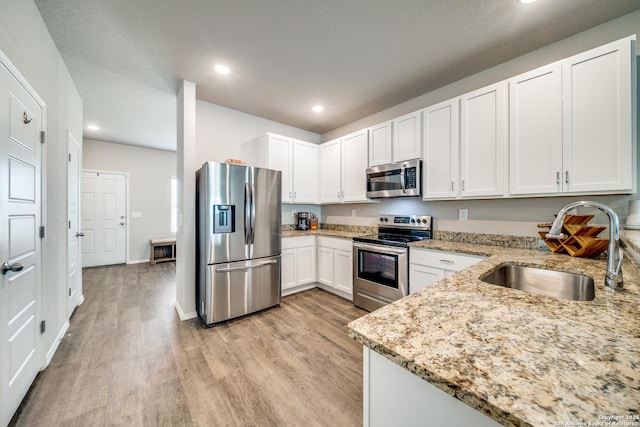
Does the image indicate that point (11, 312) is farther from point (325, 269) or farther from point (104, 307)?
point (325, 269)

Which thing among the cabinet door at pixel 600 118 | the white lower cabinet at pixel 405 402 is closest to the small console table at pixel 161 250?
the white lower cabinet at pixel 405 402

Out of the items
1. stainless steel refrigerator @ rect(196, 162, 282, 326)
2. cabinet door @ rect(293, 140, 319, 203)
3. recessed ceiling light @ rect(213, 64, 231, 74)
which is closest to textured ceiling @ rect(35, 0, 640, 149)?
recessed ceiling light @ rect(213, 64, 231, 74)

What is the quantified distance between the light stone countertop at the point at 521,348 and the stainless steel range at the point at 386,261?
1.62 metres

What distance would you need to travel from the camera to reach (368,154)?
10.9 feet

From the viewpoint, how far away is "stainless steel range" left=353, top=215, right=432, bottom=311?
8.54ft

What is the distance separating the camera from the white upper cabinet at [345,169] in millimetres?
3404

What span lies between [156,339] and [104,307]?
4.47 feet

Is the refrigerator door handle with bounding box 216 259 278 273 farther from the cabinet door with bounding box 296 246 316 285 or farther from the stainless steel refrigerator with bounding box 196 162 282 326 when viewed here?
the cabinet door with bounding box 296 246 316 285

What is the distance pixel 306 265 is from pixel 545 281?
2.65 meters

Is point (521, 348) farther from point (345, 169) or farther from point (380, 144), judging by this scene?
point (345, 169)

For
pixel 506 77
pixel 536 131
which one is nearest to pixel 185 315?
pixel 536 131

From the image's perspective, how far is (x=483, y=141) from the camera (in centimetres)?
229

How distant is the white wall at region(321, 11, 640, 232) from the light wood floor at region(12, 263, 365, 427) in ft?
5.11

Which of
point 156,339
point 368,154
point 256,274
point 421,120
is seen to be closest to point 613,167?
point 421,120
